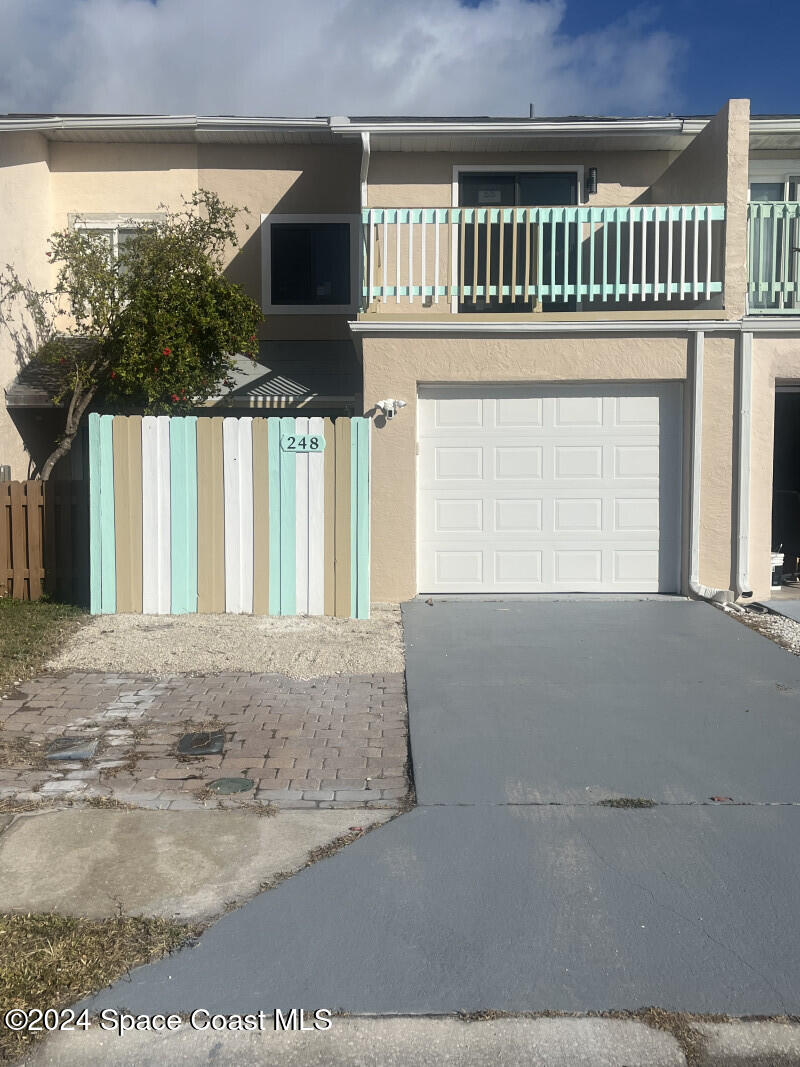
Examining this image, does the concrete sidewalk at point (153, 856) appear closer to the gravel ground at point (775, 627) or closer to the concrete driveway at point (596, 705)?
the concrete driveway at point (596, 705)

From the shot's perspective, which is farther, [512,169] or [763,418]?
[512,169]

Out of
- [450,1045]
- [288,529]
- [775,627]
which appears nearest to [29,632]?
[288,529]

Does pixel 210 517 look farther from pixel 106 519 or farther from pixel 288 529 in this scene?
pixel 106 519

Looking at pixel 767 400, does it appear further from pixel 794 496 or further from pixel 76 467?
pixel 76 467

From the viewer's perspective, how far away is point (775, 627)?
1021 centimetres

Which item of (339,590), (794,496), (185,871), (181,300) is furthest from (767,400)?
(185,871)

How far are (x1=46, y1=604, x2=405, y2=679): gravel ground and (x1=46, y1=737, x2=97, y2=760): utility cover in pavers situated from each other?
5.66 feet

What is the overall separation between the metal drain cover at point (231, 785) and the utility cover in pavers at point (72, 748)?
0.95 metres

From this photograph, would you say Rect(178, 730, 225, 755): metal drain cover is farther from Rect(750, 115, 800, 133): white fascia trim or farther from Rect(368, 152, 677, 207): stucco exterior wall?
Rect(750, 115, 800, 133): white fascia trim

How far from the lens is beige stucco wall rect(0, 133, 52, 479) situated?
13.2 meters

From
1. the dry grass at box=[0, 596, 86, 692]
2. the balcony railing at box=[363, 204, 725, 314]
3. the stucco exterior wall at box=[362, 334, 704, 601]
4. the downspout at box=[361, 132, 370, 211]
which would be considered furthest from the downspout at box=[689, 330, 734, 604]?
the dry grass at box=[0, 596, 86, 692]

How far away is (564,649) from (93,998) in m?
6.09

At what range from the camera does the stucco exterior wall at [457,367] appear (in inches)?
441

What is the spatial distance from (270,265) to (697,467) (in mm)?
6957
